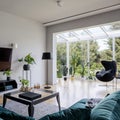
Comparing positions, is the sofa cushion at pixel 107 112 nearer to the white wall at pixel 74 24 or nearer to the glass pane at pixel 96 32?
the white wall at pixel 74 24

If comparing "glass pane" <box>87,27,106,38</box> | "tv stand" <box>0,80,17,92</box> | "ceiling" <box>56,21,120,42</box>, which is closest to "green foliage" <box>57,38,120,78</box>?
"ceiling" <box>56,21,120,42</box>

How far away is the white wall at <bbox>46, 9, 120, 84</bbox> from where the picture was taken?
15.1 ft

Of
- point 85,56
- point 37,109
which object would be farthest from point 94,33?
point 37,109

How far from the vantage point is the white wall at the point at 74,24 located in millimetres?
4593

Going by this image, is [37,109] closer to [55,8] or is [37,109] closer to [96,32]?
[55,8]

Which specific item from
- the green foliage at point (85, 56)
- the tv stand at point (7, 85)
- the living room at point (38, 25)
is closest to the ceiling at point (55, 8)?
the living room at point (38, 25)

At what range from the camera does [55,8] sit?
174 inches

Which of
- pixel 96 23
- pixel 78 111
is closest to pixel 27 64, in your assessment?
pixel 96 23

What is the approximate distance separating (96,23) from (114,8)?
30.8 inches

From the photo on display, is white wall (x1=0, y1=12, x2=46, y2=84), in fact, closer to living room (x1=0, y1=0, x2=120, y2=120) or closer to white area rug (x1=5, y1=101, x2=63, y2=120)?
living room (x1=0, y1=0, x2=120, y2=120)

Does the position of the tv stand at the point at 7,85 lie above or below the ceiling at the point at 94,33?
below

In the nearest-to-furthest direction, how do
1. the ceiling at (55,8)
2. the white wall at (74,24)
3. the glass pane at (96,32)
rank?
the ceiling at (55,8)
the white wall at (74,24)
the glass pane at (96,32)

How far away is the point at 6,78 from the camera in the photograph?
4801mm

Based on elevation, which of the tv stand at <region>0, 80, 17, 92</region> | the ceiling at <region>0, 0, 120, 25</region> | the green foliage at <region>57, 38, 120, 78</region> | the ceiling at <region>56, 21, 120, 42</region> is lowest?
the tv stand at <region>0, 80, 17, 92</region>
